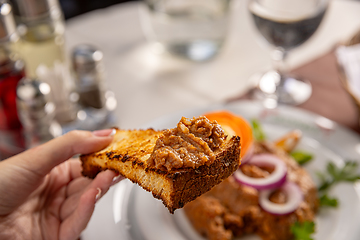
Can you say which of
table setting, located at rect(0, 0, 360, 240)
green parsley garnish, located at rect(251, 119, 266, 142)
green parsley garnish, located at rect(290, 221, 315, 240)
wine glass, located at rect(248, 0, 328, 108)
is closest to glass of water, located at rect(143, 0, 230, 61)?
table setting, located at rect(0, 0, 360, 240)

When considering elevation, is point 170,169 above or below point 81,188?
above

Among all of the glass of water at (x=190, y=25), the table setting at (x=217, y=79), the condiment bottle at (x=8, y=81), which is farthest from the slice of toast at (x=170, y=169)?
the glass of water at (x=190, y=25)

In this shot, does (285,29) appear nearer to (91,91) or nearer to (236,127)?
(236,127)

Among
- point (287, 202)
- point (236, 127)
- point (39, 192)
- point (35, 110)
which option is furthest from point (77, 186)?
point (287, 202)

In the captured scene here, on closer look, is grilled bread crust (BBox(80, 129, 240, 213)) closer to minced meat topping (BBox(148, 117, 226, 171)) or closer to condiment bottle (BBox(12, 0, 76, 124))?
minced meat topping (BBox(148, 117, 226, 171))

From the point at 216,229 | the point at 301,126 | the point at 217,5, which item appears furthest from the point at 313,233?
the point at 217,5
